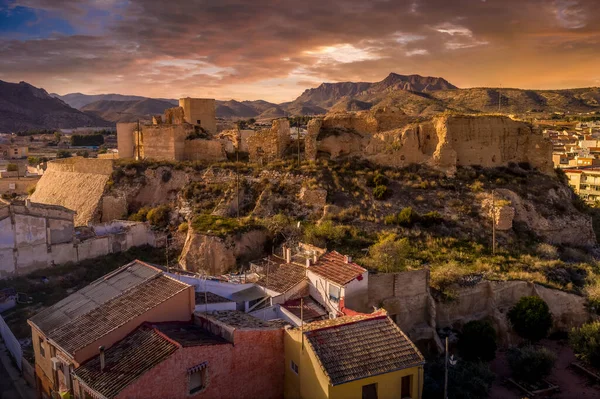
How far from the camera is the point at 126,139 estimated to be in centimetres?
2777

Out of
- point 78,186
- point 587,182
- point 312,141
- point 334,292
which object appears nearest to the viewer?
point 334,292

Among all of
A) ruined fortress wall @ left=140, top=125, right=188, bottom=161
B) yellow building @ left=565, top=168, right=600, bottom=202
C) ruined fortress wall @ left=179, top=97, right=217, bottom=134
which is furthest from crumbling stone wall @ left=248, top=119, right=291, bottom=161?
yellow building @ left=565, top=168, right=600, bottom=202

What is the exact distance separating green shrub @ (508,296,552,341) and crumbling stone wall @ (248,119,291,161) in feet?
42.5

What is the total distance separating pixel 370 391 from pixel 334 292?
3.58 m

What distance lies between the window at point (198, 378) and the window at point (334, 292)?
13.5 ft

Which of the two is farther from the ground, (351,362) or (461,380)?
(351,362)

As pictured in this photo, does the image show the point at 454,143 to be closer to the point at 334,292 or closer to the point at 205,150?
the point at 334,292

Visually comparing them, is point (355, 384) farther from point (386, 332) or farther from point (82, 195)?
point (82, 195)

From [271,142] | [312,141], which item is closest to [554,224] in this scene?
[312,141]

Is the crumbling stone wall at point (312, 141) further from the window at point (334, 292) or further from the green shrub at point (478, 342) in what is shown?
the green shrub at point (478, 342)

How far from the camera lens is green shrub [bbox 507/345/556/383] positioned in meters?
12.7

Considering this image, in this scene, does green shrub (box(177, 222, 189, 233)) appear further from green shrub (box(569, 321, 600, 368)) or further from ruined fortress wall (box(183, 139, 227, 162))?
green shrub (box(569, 321, 600, 368))

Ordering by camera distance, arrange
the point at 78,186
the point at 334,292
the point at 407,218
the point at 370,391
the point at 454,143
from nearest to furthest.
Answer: the point at 370,391, the point at 334,292, the point at 407,218, the point at 454,143, the point at 78,186

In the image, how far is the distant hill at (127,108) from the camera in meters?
101
